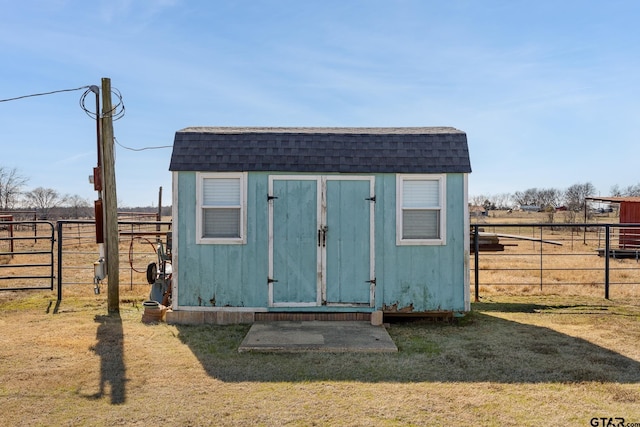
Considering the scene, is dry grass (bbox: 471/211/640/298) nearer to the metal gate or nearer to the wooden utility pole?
the wooden utility pole

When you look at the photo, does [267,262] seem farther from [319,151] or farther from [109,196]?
[109,196]

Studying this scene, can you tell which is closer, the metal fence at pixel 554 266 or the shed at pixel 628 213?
the metal fence at pixel 554 266

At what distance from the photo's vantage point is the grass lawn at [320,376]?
3584 millimetres

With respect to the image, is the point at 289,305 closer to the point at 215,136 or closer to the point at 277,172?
the point at 277,172

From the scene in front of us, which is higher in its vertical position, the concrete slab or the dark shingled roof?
the dark shingled roof

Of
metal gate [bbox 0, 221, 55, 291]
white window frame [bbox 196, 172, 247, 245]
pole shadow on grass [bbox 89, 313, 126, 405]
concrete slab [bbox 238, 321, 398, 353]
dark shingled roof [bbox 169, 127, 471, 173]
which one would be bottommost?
pole shadow on grass [bbox 89, 313, 126, 405]

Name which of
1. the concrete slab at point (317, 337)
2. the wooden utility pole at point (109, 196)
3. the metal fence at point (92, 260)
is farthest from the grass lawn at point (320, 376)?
the metal fence at point (92, 260)

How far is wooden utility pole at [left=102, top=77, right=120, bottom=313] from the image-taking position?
23.5ft

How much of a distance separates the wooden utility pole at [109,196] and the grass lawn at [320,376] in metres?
0.63

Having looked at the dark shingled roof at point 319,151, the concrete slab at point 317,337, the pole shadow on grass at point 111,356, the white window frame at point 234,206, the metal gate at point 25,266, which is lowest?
the pole shadow on grass at point 111,356

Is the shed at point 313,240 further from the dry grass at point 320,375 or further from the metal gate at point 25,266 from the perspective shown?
the metal gate at point 25,266

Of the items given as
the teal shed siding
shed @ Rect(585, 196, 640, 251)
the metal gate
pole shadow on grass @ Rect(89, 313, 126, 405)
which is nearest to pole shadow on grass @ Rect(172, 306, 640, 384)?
→ the teal shed siding

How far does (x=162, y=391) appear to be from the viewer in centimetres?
405

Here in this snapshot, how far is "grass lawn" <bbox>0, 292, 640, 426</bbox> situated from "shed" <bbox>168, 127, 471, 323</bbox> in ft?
1.60
